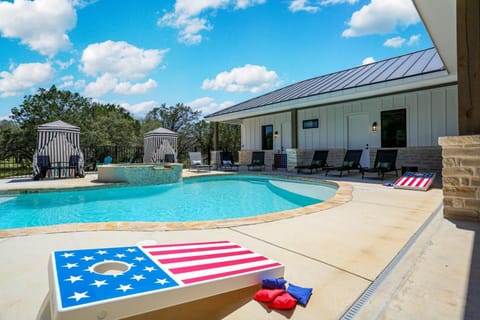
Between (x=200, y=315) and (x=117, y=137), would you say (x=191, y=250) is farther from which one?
(x=117, y=137)

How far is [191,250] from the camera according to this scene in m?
2.17

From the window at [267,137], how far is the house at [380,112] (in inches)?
26.0

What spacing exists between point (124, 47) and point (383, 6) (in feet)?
38.9

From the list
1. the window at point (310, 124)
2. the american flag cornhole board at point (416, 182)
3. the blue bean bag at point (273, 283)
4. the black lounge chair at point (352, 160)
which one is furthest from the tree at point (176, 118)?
the blue bean bag at point (273, 283)

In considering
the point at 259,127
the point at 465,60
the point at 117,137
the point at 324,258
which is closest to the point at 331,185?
the point at 465,60

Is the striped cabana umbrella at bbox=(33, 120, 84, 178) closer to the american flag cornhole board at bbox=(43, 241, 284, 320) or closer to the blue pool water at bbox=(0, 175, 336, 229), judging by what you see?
the blue pool water at bbox=(0, 175, 336, 229)

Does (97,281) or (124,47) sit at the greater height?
(124,47)

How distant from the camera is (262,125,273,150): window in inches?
604

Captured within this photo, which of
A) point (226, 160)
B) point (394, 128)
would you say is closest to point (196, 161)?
point (226, 160)

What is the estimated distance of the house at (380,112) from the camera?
9273mm

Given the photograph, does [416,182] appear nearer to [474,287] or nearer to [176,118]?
[474,287]

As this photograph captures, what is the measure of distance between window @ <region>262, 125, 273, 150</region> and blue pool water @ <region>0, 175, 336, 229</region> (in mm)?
5830

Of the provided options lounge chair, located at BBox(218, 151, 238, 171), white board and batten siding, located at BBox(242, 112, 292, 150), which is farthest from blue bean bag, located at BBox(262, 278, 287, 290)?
white board and batten siding, located at BBox(242, 112, 292, 150)

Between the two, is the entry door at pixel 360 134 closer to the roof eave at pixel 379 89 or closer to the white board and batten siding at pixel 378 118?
the white board and batten siding at pixel 378 118
